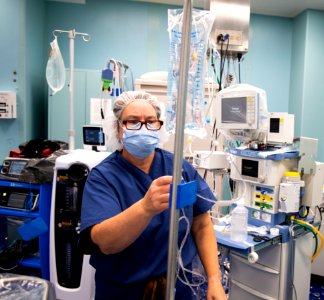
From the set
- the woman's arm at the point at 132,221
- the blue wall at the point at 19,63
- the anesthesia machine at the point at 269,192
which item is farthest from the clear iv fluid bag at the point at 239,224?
the blue wall at the point at 19,63

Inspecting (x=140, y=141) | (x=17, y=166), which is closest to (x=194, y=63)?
(x=140, y=141)

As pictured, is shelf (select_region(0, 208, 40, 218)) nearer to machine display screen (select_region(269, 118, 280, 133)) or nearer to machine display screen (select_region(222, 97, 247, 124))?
machine display screen (select_region(222, 97, 247, 124))

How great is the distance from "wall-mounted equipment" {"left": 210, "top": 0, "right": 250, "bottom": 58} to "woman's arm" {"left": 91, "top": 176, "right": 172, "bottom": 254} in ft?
6.43

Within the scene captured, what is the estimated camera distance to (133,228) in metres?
0.93

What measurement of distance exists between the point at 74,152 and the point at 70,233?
23.9 inches

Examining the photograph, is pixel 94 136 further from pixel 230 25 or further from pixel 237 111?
pixel 230 25

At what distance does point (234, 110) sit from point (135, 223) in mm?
1365

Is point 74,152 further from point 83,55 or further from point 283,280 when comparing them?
point 83,55

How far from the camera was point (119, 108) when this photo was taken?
51.7 inches

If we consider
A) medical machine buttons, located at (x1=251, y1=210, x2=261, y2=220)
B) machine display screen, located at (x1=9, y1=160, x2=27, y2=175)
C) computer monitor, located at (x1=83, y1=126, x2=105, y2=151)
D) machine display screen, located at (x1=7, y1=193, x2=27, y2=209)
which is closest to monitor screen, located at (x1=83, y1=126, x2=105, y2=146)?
computer monitor, located at (x1=83, y1=126, x2=105, y2=151)

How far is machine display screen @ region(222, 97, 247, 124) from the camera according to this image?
6.64ft

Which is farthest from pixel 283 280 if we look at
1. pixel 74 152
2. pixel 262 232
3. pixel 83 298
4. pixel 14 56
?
pixel 14 56

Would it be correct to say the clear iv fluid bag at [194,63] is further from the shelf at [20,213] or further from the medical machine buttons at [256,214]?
the shelf at [20,213]

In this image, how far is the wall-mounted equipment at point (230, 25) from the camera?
2535 mm
